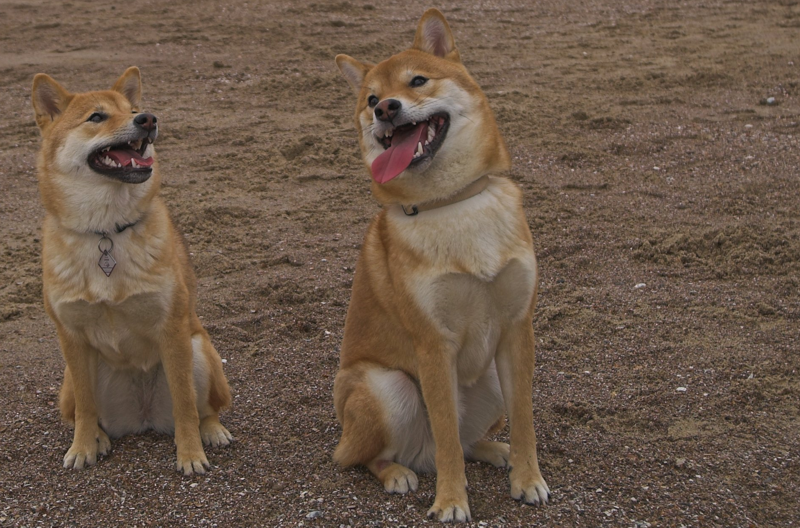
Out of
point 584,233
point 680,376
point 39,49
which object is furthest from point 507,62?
point 680,376

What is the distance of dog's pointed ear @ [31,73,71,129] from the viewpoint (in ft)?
14.2

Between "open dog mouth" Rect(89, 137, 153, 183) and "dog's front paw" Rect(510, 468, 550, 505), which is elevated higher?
"open dog mouth" Rect(89, 137, 153, 183)

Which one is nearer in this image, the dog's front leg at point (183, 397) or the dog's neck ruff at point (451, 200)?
the dog's neck ruff at point (451, 200)

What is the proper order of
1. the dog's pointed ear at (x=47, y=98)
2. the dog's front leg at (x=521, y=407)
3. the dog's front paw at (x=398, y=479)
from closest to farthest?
1. the dog's front leg at (x=521, y=407)
2. the dog's front paw at (x=398, y=479)
3. the dog's pointed ear at (x=47, y=98)

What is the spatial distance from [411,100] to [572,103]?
6.27 metres

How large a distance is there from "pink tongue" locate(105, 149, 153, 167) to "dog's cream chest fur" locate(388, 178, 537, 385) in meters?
1.31

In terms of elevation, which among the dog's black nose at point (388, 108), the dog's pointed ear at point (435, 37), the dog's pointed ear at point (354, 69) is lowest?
the dog's black nose at point (388, 108)

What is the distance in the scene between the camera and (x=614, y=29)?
39.4 feet

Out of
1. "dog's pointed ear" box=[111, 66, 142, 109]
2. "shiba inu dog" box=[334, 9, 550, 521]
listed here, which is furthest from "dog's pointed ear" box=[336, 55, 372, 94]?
"dog's pointed ear" box=[111, 66, 142, 109]

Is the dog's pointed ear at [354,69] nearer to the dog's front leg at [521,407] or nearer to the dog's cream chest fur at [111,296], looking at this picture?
the dog's cream chest fur at [111,296]

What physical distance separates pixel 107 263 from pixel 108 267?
26mm

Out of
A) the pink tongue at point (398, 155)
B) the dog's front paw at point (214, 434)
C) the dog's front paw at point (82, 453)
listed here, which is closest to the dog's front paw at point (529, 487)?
the pink tongue at point (398, 155)

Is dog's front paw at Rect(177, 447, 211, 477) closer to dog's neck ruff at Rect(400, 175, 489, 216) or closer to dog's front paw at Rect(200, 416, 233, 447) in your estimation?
dog's front paw at Rect(200, 416, 233, 447)

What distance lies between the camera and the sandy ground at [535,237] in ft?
13.0
